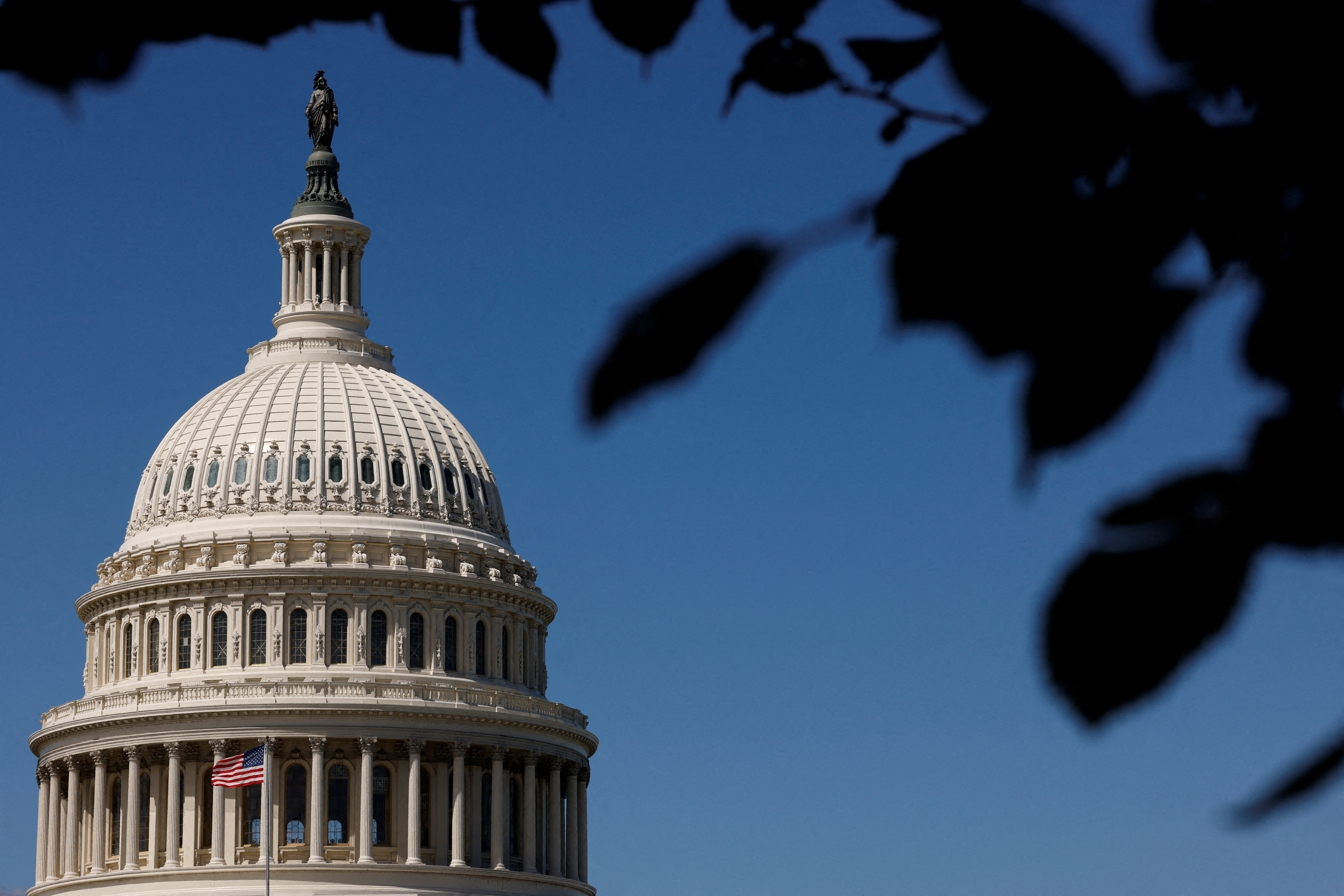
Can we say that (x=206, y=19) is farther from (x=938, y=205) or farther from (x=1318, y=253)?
(x=1318, y=253)

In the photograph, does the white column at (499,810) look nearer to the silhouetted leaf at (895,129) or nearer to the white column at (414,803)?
the white column at (414,803)

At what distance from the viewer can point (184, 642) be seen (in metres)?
94.3

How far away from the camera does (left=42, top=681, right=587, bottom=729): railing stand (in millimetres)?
89312

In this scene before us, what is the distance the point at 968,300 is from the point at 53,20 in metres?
1.16

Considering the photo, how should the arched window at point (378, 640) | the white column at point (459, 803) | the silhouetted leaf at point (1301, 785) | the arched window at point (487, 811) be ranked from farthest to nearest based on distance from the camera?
1. the arched window at point (487, 811)
2. the arched window at point (378, 640)
3. the white column at point (459, 803)
4. the silhouetted leaf at point (1301, 785)

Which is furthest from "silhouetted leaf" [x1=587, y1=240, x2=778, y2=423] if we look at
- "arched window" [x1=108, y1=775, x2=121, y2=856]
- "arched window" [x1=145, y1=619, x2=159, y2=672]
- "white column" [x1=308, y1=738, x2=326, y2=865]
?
"arched window" [x1=145, y1=619, x2=159, y2=672]

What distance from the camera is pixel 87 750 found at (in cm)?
9306

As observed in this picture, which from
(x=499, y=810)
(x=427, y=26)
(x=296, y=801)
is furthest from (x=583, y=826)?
(x=427, y=26)

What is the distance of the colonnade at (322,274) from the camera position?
107625mm

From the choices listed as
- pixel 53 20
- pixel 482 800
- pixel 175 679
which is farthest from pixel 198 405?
pixel 53 20

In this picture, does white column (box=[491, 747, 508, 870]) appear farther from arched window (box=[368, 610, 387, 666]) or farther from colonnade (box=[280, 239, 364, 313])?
colonnade (box=[280, 239, 364, 313])

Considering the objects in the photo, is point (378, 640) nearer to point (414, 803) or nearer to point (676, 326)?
point (414, 803)

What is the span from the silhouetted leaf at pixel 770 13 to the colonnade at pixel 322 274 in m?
106

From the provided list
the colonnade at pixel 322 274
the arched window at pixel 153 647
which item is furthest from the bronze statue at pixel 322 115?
the arched window at pixel 153 647
